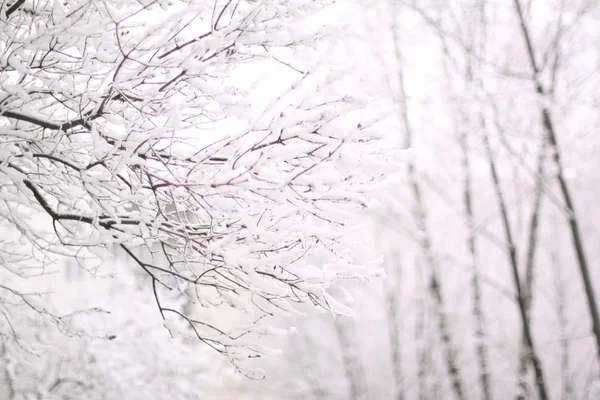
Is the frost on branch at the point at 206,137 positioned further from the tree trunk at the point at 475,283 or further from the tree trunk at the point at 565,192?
the tree trunk at the point at 475,283

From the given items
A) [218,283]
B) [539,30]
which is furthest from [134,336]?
[539,30]

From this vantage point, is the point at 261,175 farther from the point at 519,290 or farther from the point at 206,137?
the point at 519,290

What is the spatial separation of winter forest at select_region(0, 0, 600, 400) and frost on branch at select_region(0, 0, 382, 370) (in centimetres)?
2

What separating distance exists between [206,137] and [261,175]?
0.71 m

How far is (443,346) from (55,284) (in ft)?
22.4

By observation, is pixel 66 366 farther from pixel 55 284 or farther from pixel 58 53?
pixel 58 53

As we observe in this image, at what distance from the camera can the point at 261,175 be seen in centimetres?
198

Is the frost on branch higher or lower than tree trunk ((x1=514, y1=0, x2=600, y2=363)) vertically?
lower

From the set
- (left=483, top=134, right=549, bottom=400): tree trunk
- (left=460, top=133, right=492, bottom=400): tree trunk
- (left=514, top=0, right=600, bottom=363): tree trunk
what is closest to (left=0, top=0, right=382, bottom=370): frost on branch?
(left=514, top=0, right=600, bottom=363): tree trunk

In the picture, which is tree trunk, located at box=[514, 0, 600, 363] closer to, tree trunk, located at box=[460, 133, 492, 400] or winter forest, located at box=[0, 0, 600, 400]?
winter forest, located at box=[0, 0, 600, 400]

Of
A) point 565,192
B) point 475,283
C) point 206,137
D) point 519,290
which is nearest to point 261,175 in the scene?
point 206,137

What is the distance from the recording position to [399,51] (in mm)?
8172

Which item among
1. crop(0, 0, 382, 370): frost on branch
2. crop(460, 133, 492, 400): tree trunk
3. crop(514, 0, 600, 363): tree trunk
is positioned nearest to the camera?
crop(0, 0, 382, 370): frost on branch

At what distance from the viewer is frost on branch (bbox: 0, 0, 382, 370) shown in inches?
78.9
